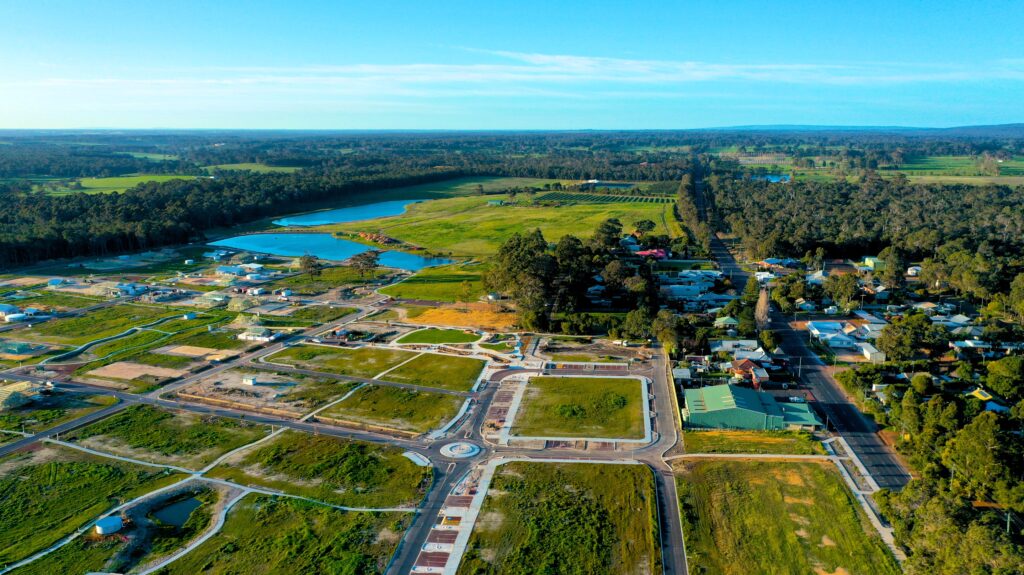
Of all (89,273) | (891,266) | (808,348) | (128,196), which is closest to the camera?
(808,348)

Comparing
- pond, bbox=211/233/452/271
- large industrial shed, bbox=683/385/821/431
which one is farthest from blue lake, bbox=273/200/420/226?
large industrial shed, bbox=683/385/821/431

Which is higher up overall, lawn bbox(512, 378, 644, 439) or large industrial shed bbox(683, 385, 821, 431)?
large industrial shed bbox(683, 385, 821, 431)

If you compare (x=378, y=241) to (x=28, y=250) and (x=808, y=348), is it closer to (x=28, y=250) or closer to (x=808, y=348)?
(x=28, y=250)

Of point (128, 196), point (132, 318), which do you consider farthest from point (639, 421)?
point (128, 196)

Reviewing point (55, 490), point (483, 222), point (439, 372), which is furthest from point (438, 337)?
point (483, 222)

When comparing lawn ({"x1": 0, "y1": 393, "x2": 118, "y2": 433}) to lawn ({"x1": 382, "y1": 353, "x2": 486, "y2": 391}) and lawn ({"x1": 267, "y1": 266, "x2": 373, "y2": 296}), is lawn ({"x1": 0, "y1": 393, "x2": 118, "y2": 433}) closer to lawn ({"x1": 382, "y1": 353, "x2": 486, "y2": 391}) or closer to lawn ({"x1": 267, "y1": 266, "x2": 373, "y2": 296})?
lawn ({"x1": 382, "y1": 353, "x2": 486, "y2": 391})

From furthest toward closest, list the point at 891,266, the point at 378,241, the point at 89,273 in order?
→ 1. the point at 378,241
2. the point at 89,273
3. the point at 891,266
